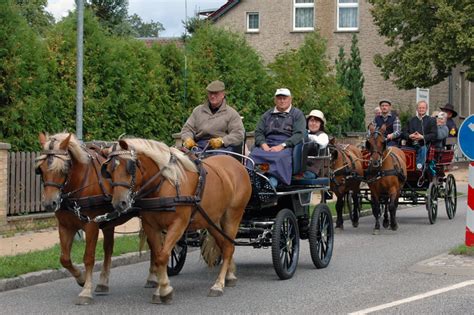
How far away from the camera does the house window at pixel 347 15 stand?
4709 centimetres

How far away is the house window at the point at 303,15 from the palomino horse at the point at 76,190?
38.3 meters

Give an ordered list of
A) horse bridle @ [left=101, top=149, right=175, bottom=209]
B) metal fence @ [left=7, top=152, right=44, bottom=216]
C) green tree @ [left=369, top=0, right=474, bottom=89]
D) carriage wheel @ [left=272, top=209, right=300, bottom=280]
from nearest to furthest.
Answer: horse bridle @ [left=101, top=149, right=175, bottom=209] < carriage wheel @ [left=272, top=209, right=300, bottom=280] < metal fence @ [left=7, top=152, right=44, bottom=216] < green tree @ [left=369, top=0, right=474, bottom=89]

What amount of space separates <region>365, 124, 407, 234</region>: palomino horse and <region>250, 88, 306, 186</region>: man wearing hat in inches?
204

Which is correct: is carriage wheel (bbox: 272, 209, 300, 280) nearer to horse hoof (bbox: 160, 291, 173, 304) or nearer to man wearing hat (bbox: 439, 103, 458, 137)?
horse hoof (bbox: 160, 291, 173, 304)

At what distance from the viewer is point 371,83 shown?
155 ft

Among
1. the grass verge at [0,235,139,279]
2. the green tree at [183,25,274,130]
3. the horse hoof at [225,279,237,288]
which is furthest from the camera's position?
the green tree at [183,25,274,130]

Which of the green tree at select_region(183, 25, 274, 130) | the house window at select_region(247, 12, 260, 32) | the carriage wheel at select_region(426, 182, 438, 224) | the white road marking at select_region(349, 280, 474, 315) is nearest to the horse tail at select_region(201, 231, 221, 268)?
the white road marking at select_region(349, 280, 474, 315)

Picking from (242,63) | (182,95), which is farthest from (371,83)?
(182,95)

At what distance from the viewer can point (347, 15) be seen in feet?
155

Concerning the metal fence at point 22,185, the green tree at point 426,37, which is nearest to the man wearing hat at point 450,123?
the metal fence at point 22,185

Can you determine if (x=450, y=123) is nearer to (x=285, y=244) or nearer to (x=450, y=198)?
(x=450, y=198)

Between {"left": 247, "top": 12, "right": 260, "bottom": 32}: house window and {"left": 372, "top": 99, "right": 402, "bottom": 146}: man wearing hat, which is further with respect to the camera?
{"left": 247, "top": 12, "right": 260, "bottom": 32}: house window

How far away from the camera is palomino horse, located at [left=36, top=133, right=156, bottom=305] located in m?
9.90

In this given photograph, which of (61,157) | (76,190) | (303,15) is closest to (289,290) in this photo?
(76,190)
